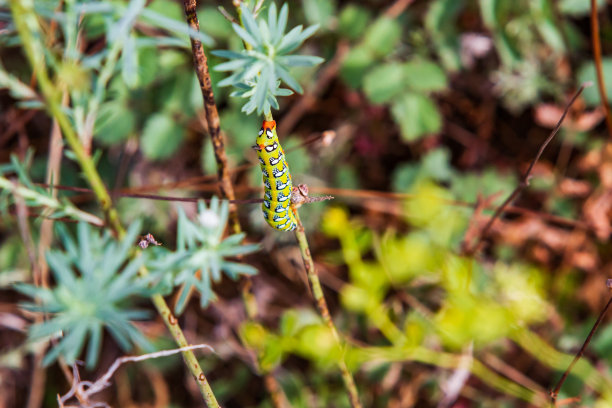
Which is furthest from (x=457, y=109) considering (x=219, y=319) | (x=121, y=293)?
(x=121, y=293)

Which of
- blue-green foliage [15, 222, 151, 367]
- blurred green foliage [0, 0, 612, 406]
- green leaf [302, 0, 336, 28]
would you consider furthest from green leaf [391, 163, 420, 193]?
blue-green foliage [15, 222, 151, 367]

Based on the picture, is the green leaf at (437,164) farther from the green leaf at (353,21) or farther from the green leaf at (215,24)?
the green leaf at (215,24)

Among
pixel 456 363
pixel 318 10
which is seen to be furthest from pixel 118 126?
pixel 456 363

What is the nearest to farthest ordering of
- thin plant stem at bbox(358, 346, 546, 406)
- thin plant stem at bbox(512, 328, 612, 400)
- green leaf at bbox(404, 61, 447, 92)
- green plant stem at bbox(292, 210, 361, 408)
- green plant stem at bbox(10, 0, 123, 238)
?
green plant stem at bbox(10, 0, 123, 238) < green plant stem at bbox(292, 210, 361, 408) < thin plant stem at bbox(358, 346, 546, 406) < thin plant stem at bbox(512, 328, 612, 400) < green leaf at bbox(404, 61, 447, 92)

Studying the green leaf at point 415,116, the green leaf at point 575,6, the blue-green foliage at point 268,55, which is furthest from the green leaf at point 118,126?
the green leaf at point 575,6

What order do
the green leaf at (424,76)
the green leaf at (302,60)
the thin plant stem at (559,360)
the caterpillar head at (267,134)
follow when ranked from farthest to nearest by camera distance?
1. the green leaf at (424,76)
2. the thin plant stem at (559,360)
3. the caterpillar head at (267,134)
4. the green leaf at (302,60)

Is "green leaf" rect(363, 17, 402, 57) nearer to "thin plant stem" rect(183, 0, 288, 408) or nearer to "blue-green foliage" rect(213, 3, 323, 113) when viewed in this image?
"thin plant stem" rect(183, 0, 288, 408)

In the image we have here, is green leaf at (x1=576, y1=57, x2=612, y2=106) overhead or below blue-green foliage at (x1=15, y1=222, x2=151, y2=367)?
overhead

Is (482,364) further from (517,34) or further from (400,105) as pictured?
(517,34)
